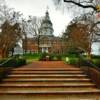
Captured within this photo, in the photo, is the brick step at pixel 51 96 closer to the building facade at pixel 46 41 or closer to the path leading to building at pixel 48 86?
the path leading to building at pixel 48 86

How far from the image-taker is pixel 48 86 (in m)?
12.2

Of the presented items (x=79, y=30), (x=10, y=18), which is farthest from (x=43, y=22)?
(x=10, y=18)

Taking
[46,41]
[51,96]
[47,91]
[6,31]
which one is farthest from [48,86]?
[46,41]

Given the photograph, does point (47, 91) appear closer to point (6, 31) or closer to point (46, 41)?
point (6, 31)

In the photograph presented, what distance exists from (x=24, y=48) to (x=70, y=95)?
51925mm

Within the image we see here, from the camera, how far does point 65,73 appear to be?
49.2 ft

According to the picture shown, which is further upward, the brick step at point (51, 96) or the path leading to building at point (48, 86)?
the path leading to building at point (48, 86)

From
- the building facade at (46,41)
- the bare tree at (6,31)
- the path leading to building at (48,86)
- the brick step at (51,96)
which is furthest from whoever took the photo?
the building facade at (46,41)

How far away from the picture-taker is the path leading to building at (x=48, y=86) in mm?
11087

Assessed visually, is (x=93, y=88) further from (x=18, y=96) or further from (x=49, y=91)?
(x=18, y=96)

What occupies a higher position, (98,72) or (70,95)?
(98,72)

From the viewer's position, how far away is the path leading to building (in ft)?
36.4

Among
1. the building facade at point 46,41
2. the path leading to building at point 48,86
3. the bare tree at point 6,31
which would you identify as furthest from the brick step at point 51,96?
the building facade at point 46,41

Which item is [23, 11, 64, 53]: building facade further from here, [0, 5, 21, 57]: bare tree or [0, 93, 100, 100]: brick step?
[0, 93, 100, 100]: brick step
